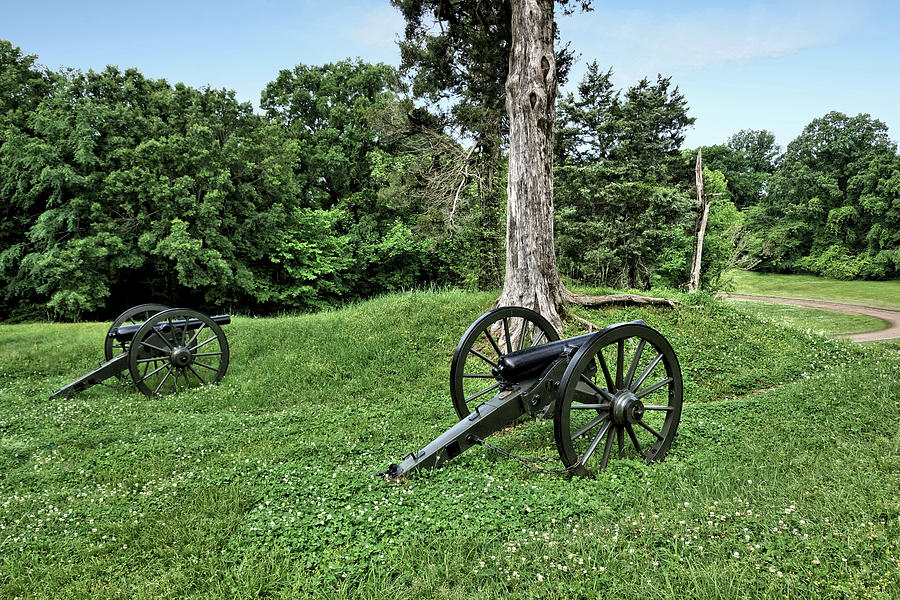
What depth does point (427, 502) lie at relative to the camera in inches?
132

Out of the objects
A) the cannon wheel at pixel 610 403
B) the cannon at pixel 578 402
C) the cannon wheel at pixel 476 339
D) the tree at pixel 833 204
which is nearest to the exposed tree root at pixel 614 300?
the cannon wheel at pixel 476 339

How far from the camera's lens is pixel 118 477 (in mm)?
4027

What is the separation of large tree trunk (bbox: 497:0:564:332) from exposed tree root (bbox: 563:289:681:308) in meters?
0.59

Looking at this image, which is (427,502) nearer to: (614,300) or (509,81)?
(614,300)

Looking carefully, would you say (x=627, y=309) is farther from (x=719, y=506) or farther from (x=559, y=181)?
(x=559, y=181)

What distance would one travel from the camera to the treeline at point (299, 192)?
15.7 m

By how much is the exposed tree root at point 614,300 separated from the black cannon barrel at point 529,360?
4.53m

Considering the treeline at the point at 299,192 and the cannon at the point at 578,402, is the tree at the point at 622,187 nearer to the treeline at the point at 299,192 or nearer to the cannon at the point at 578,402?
the treeline at the point at 299,192

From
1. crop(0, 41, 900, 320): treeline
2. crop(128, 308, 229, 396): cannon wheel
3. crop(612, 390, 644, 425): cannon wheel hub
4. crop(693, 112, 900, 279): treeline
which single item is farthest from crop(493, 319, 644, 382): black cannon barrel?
crop(693, 112, 900, 279): treeline

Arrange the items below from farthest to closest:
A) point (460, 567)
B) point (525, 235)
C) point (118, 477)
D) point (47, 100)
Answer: point (47, 100), point (525, 235), point (118, 477), point (460, 567)

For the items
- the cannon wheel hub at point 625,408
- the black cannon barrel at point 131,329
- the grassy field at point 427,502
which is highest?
the black cannon barrel at point 131,329

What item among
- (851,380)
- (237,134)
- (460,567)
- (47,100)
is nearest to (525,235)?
(851,380)

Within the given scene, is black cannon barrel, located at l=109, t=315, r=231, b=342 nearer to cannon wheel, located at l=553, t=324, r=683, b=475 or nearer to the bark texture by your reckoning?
cannon wheel, located at l=553, t=324, r=683, b=475

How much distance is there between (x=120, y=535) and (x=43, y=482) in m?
1.52
